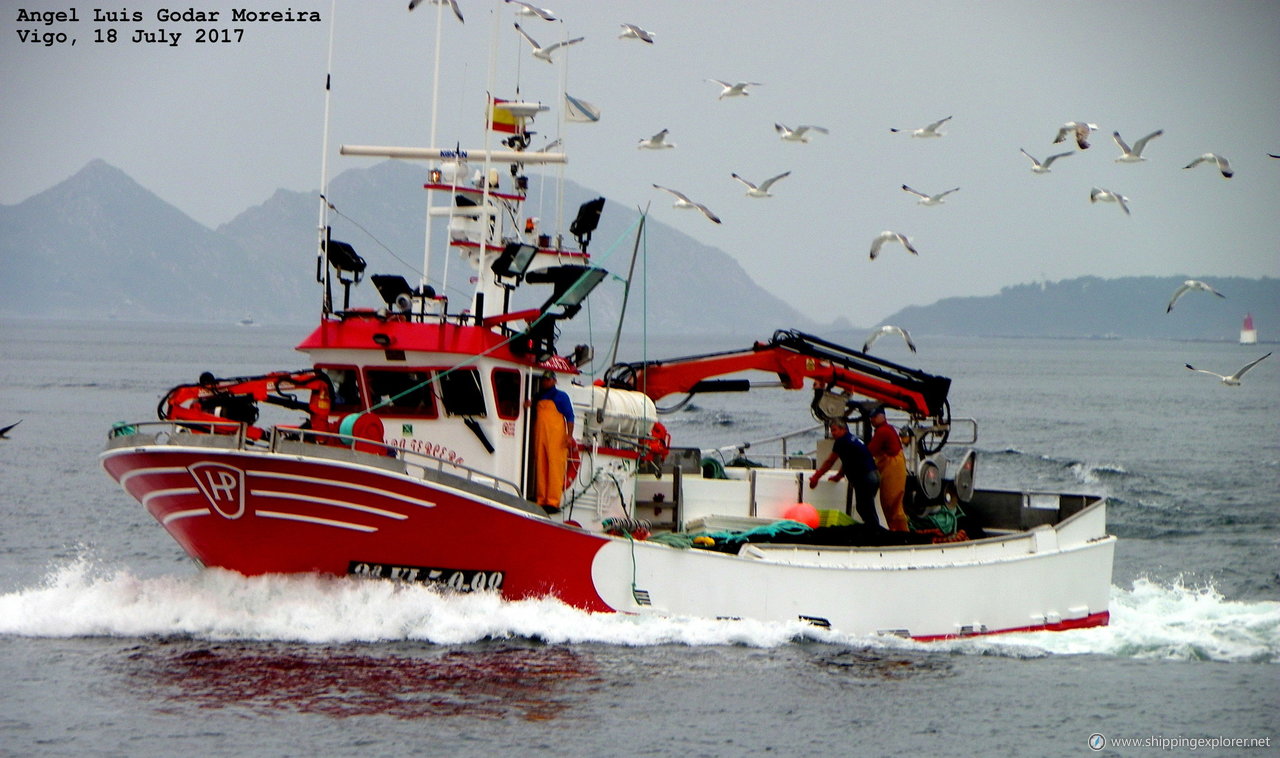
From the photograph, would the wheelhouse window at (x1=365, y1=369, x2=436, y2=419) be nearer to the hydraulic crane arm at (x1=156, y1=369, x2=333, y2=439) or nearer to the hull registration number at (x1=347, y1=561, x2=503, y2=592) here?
the hydraulic crane arm at (x1=156, y1=369, x2=333, y2=439)

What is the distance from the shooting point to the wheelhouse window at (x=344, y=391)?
16.7m

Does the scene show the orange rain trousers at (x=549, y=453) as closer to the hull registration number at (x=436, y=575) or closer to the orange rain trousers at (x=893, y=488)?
the hull registration number at (x=436, y=575)

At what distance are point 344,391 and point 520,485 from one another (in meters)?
2.02

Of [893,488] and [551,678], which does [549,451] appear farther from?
[893,488]

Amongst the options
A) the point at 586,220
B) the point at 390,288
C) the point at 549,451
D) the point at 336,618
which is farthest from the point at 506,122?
the point at 336,618

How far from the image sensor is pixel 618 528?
18.1 m

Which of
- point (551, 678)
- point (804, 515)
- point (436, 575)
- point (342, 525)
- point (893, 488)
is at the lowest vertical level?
point (551, 678)

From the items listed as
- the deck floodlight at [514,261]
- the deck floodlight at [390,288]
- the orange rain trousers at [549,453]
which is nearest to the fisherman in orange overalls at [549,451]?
the orange rain trousers at [549,453]

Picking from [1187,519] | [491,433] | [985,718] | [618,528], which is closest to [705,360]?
[618,528]

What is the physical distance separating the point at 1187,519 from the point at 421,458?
68.5 ft

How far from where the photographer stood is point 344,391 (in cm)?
1675

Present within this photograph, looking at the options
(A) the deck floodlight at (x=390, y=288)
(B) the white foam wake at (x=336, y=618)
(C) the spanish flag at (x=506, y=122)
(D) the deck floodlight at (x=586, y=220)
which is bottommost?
(B) the white foam wake at (x=336, y=618)

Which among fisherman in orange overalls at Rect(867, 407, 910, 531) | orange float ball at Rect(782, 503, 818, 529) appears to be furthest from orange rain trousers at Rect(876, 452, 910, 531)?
orange float ball at Rect(782, 503, 818, 529)

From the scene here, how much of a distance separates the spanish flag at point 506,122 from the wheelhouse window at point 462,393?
3.39 metres
